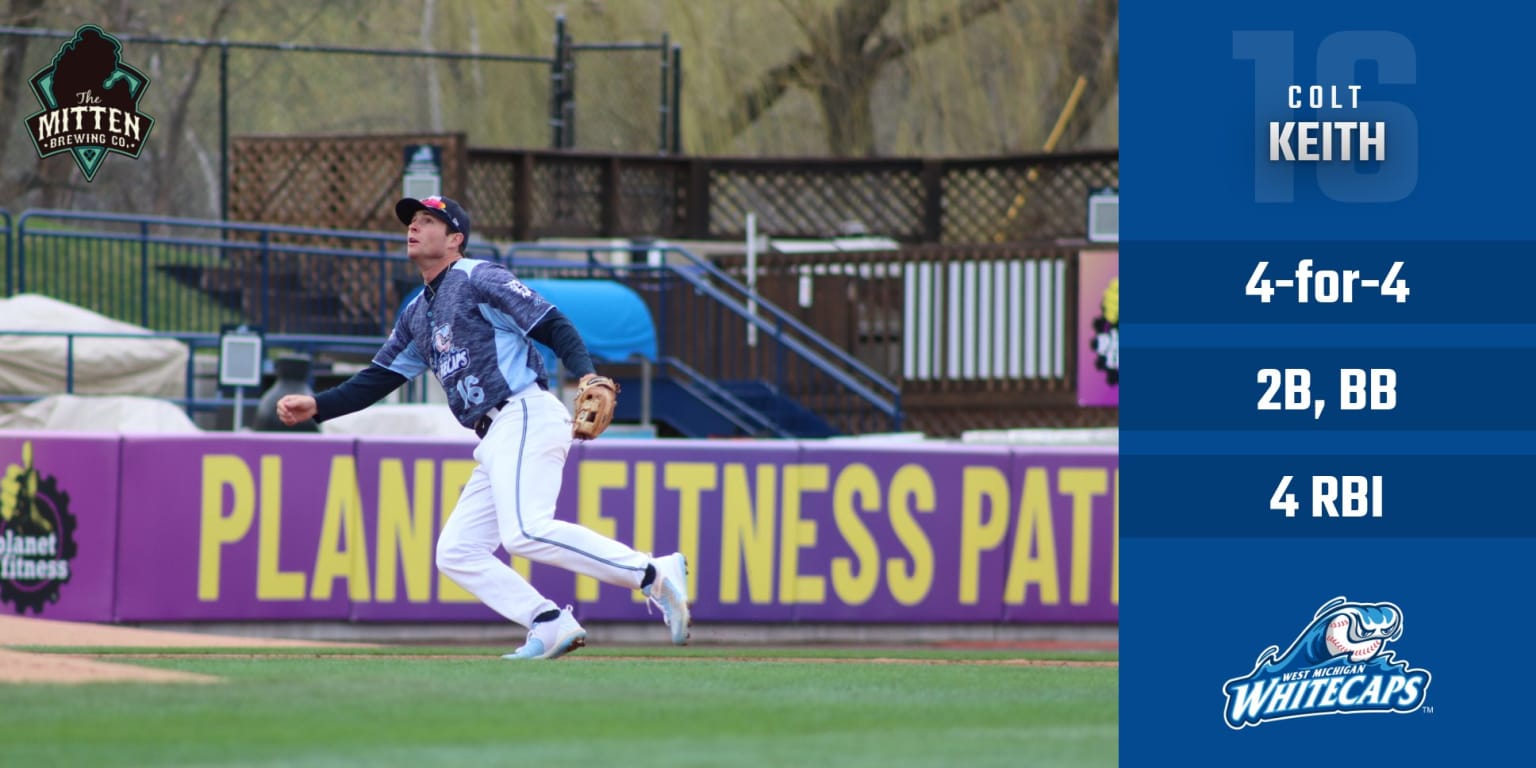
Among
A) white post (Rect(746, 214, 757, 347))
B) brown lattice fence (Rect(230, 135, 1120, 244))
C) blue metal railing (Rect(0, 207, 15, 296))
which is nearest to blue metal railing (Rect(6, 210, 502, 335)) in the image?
blue metal railing (Rect(0, 207, 15, 296))

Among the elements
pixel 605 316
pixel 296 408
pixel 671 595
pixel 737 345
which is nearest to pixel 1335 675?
pixel 671 595

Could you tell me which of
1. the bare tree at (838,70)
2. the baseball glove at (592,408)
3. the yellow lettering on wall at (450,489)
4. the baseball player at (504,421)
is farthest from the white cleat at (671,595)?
the bare tree at (838,70)

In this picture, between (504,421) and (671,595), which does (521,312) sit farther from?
(671,595)

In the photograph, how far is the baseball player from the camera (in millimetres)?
9156

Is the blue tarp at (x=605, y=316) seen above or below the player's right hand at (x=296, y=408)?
above

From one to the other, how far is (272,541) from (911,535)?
4180mm

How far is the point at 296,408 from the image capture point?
30.9 ft

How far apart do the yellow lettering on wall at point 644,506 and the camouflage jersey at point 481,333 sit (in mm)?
5814

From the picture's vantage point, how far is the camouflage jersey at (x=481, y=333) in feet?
30.1

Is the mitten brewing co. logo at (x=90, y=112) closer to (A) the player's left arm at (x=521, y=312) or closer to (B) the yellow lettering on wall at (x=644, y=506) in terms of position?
(B) the yellow lettering on wall at (x=644, y=506)

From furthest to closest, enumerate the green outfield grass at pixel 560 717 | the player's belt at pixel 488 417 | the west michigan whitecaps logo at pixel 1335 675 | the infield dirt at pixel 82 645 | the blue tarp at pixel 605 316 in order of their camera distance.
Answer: the blue tarp at pixel 605 316
the player's belt at pixel 488 417
the infield dirt at pixel 82 645
the west michigan whitecaps logo at pixel 1335 675
the green outfield grass at pixel 560 717

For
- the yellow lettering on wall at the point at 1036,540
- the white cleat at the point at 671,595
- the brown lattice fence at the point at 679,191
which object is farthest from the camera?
the brown lattice fence at the point at 679,191

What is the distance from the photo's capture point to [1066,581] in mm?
15852

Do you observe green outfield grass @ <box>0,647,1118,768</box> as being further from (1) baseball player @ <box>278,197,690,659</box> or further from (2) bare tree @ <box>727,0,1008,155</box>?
(2) bare tree @ <box>727,0,1008,155</box>
